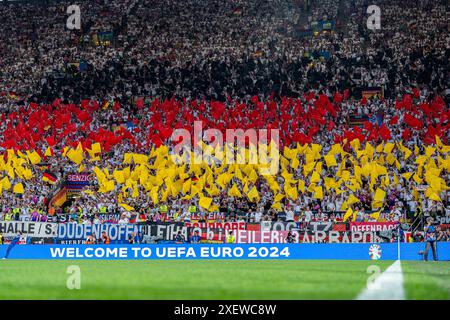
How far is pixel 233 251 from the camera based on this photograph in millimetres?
32750

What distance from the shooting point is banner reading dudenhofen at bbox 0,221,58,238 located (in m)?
36.5

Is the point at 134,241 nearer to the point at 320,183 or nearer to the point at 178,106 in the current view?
the point at 320,183

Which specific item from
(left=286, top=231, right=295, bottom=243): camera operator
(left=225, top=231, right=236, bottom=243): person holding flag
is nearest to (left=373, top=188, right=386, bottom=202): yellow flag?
(left=286, top=231, right=295, bottom=243): camera operator

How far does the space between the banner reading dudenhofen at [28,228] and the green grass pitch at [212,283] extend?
11955 mm

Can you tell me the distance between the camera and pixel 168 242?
35.4 m

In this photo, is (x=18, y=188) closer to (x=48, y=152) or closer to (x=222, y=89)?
(x=48, y=152)

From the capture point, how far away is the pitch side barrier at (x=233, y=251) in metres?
31.8

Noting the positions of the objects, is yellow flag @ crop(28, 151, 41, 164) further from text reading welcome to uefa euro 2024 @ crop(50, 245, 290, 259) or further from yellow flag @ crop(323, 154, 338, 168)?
yellow flag @ crop(323, 154, 338, 168)

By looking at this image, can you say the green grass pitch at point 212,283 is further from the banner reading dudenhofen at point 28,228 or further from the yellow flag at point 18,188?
the yellow flag at point 18,188

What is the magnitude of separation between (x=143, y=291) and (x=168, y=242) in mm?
18870

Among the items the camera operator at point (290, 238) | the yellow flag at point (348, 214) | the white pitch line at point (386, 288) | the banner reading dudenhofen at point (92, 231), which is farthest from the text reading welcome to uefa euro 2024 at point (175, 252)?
the white pitch line at point (386, 288)

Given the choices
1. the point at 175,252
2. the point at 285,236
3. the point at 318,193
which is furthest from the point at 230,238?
the point at 318,193
